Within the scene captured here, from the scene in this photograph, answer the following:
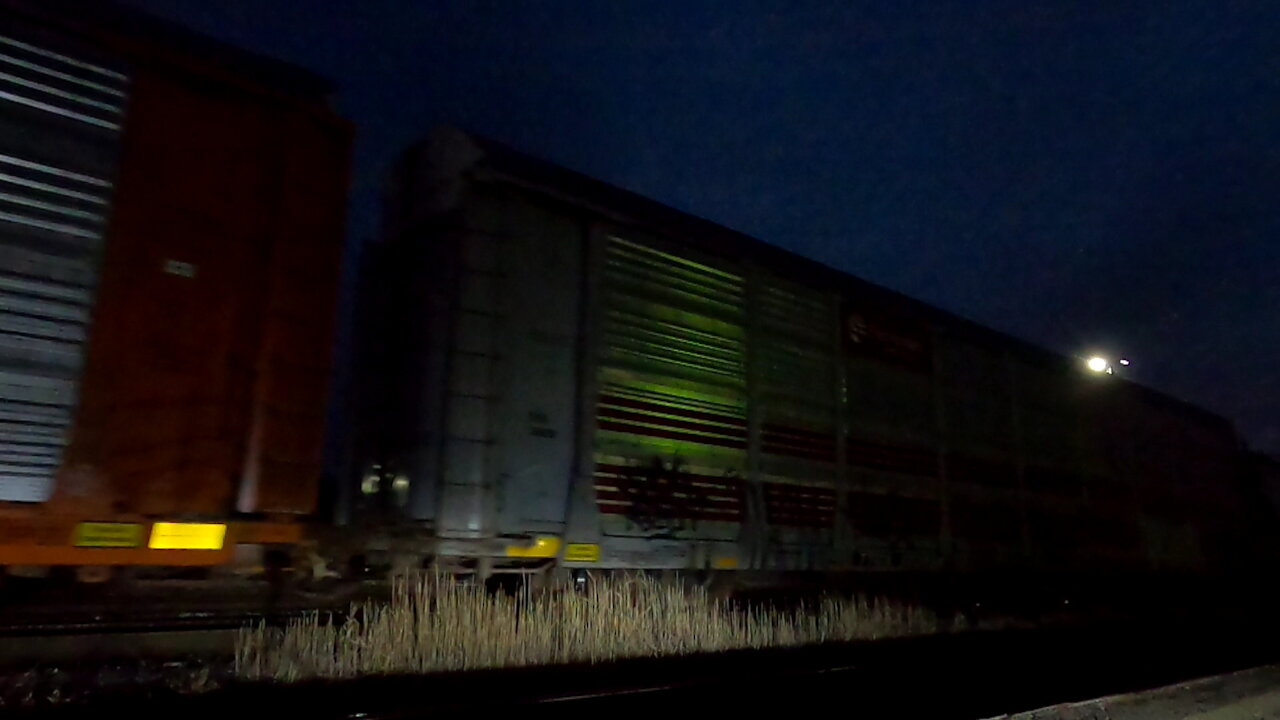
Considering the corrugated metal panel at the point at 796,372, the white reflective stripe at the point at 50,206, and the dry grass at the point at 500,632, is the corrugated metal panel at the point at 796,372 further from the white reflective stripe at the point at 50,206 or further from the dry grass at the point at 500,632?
the white reflective stripe at the point at 50,206

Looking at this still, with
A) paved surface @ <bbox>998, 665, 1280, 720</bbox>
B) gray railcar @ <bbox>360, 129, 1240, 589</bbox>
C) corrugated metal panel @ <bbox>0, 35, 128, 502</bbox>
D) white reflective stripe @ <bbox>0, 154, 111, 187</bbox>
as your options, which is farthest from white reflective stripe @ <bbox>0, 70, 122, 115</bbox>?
paved surface @ <bbox>998, 665, 1280, 720</bbox>

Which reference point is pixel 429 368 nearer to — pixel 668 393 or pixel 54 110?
pixel 668 393

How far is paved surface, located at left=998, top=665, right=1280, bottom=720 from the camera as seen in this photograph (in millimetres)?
4418

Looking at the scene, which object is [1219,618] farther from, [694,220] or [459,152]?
[459,152]

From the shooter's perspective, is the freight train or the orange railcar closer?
the orange railcar

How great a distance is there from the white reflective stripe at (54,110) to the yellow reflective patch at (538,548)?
3.63m

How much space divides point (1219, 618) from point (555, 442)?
11.6 meters

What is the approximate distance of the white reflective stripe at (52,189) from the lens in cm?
386

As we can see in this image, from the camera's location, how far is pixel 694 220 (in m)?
7.80

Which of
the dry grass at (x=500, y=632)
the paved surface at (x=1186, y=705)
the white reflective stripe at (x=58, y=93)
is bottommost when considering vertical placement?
the paved surface at (x=1186, y=705)

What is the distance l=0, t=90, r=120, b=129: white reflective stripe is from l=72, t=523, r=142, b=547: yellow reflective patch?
2117 mm

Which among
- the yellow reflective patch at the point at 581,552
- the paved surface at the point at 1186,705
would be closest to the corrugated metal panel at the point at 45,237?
the yellow reflective patch at the point at 581,552

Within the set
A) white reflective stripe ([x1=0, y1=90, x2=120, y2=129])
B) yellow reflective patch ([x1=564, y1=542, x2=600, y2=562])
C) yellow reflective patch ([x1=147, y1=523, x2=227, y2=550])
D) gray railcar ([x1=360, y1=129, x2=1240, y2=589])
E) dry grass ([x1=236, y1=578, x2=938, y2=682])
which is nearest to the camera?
white reflective stripe ([x1=0, y1=90, x2=120, y2=129])

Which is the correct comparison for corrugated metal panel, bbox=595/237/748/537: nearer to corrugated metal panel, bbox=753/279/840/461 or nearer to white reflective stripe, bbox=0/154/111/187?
corrugated metal panel, bbox=753/279/840/461
